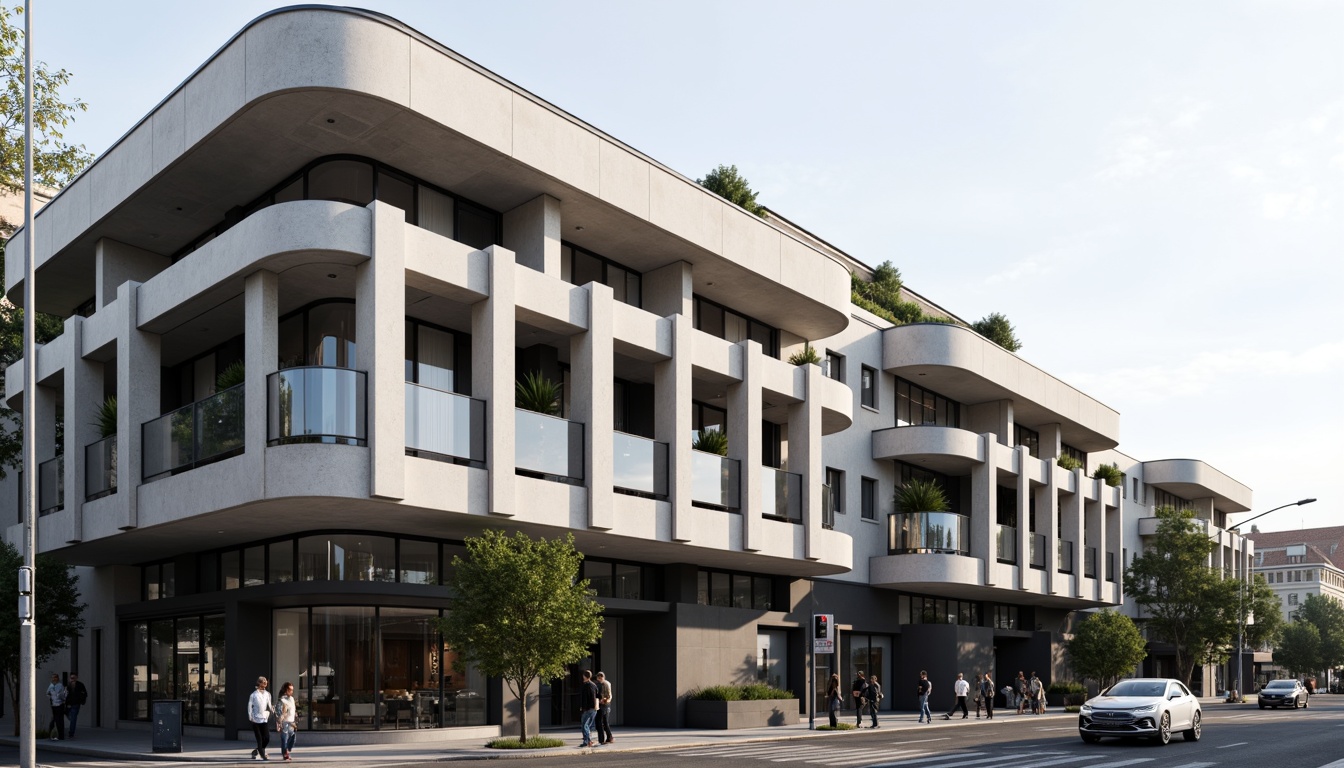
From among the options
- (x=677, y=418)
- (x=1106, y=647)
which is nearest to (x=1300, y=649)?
(x=1106, y=647)

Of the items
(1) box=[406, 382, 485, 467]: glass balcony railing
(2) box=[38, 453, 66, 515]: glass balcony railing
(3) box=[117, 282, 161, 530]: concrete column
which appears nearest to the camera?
(1) box=[406, 382, 485, 467]: glass balcony railing

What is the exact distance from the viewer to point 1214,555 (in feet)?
249

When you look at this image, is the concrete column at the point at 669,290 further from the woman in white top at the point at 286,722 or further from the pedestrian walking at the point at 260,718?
the pedestrian walking at the point at 260,718

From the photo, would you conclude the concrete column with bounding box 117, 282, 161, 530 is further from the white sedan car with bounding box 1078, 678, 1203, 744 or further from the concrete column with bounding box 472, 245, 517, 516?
the white sedan car with bounding box 1078, 678, 1203, 744

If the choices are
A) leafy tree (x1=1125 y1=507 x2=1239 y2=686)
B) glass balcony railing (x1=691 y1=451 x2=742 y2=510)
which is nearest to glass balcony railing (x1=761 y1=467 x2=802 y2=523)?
glass balcony railing (x1=691 y1=451 x2=742 y2=510)

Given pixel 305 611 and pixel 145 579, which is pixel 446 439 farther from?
pixel 145 579

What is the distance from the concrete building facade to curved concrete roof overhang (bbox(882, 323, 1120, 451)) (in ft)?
23.3

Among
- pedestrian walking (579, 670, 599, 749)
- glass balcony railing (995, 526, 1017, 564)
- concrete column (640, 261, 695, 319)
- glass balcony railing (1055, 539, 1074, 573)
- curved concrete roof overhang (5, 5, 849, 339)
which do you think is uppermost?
curved concrete roof overhang (5, 5, 849, 339)

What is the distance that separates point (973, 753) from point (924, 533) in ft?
62.0

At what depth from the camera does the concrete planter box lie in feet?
105

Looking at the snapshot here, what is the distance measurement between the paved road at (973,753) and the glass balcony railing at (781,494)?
5.95 meters

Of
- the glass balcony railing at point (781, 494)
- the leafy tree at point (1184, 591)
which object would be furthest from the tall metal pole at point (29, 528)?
the leafy tree at point (1184, 591)

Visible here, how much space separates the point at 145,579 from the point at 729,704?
16.0 meters

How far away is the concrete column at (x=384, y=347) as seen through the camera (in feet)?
77.2
